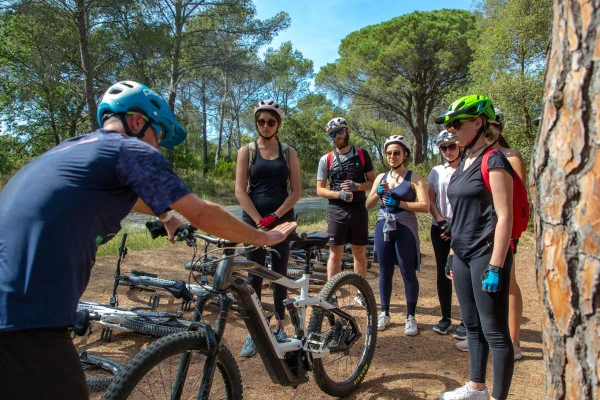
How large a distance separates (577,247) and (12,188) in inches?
69.3

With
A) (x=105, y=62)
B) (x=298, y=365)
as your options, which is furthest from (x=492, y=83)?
(x=105, y=62)

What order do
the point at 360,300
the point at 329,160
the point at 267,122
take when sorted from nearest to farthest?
the point at 360,300
the point at 267,122
the point at 329,160

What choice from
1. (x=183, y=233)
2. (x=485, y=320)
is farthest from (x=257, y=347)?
(x=485, y=320)

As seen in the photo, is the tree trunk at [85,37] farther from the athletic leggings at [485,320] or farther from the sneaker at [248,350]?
the athletic leggings at [485,320]

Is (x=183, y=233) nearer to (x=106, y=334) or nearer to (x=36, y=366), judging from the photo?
(x=36, y=366)

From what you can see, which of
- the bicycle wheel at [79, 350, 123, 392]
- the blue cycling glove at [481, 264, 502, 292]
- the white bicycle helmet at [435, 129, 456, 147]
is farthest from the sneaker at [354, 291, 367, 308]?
the white bicycle helmet at [435, 129, 456, 147]

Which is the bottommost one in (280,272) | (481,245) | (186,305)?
(186,305)

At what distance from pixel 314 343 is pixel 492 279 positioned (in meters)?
1.14

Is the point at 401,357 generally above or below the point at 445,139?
below

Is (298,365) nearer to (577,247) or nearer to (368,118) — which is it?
(577,247)

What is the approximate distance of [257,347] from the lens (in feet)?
8.33

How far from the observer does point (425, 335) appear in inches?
165

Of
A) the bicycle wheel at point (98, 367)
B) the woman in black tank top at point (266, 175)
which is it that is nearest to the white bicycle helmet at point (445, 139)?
the woman in black tank top at point (266, 175)

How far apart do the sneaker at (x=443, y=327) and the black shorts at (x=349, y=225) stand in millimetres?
1078
